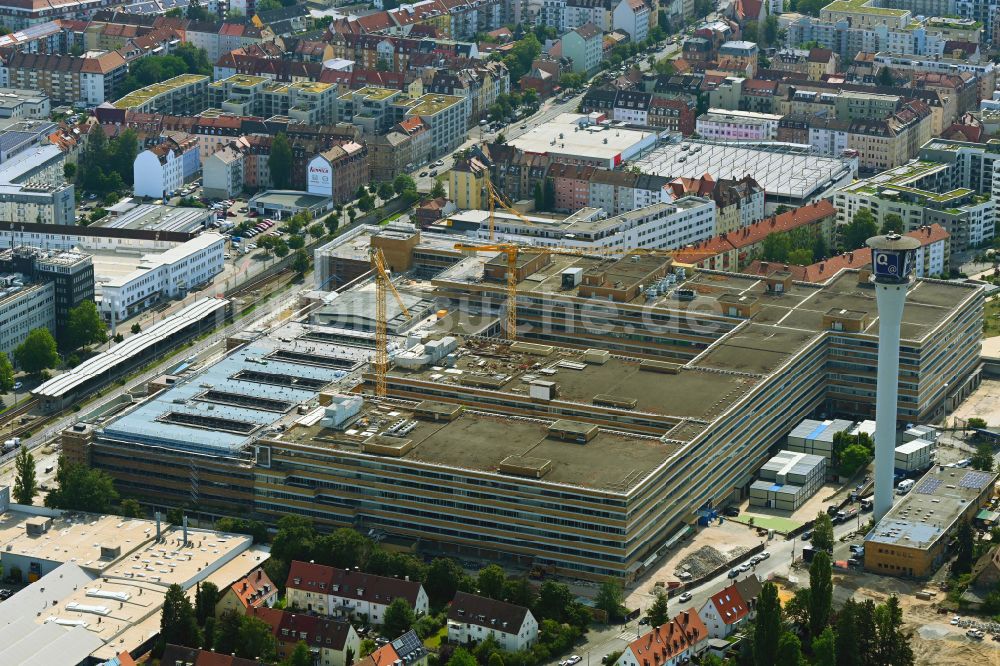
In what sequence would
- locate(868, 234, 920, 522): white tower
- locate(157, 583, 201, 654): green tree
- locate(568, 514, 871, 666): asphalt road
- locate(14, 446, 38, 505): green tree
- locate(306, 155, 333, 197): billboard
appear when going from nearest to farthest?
locate(157, 583, 201, 654): green tree < locate(568, 514, 871, 666): asphalt road < locate(868, 234, 920, 522): white tower < locate(14, 446, 38, 505): green tree < locate(306, 155, 333, 197): billboard

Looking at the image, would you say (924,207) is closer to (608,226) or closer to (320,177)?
(608,226)

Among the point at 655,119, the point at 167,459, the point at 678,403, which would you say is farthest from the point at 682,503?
the point at 655,119

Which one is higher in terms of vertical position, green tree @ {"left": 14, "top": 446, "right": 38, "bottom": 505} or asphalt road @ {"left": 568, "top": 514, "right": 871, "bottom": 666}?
green tree @ {"left": 14, "top": 446, "right": 38, "bottom": 505}

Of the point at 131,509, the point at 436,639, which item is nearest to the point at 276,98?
the point at 131,509

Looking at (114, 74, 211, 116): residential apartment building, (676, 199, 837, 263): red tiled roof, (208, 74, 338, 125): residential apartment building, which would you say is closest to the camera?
(676, 199, 837, 263): red tiled roof

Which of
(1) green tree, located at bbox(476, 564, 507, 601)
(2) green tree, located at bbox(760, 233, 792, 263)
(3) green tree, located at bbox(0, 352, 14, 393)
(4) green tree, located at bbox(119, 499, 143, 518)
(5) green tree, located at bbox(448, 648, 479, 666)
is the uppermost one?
(2) green tree, located at bbox(760, 233, 792, 263)

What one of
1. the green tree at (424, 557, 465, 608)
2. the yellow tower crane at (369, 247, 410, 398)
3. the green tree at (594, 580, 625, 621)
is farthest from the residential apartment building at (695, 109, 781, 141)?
the green tree at (424, 557, 465, 608)

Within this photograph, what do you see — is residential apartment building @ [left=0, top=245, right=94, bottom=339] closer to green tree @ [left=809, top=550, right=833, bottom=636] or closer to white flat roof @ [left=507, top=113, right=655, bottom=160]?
white flat roof @ [left=507, top=113, right=655, bottom=160]

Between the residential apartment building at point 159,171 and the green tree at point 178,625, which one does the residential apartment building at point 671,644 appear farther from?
the residential apartment building at point 159,171
